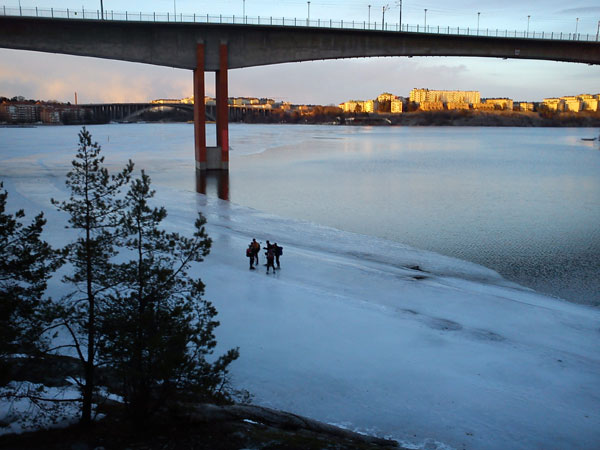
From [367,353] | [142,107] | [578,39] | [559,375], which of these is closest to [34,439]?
[367,353]

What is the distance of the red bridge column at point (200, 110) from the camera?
33562 mm

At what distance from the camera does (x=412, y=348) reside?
9.55 m

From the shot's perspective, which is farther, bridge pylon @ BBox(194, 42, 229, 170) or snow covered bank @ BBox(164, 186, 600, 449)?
bridge pylon @ BBox(194, 42, 229, 170)

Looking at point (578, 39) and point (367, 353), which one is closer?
point (367, 353)

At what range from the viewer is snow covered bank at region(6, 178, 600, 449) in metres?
7.37

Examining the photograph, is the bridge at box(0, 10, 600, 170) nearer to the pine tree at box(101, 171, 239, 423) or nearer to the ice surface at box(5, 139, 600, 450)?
the ice surface at box(5, 139, 600, 450)

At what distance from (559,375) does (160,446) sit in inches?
A: 259

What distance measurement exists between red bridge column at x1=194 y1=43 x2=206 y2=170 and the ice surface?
20.5m

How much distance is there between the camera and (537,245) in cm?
1800

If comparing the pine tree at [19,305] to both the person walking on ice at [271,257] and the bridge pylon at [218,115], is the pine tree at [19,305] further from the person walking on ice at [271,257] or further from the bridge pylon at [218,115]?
the bridge pylon at [218,115]

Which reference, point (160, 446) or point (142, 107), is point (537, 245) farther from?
point (142, 107)

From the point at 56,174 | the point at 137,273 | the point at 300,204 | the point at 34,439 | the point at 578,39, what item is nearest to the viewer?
the point at 34,439

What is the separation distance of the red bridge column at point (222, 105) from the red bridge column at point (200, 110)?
1058mm

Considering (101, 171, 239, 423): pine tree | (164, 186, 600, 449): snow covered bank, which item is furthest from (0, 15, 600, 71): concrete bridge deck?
(101, 171, 239, 423): pine tree
